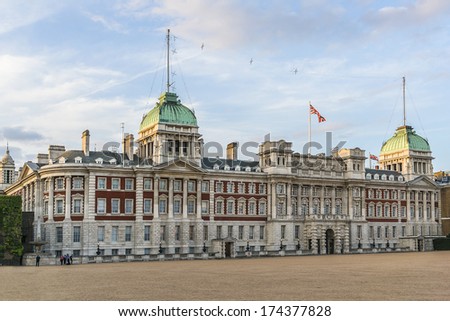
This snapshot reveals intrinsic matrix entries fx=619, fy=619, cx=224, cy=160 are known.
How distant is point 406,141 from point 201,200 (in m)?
46.8

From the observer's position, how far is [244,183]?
92375mm

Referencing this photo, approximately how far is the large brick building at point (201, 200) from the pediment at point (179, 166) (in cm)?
15

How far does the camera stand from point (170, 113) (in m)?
88.6

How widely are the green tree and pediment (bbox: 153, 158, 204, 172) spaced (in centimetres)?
1892

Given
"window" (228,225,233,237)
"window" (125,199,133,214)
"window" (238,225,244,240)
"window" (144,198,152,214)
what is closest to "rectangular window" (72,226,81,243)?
"window" (125,199,133,214)

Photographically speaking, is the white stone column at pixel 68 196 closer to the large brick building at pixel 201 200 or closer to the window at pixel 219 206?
the large brick building at pixel 201 200

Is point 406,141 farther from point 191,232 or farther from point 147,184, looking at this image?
point 147,184

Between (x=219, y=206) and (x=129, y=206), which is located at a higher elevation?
(x=219, y=206)

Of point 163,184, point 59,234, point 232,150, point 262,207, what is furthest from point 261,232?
point 59,234

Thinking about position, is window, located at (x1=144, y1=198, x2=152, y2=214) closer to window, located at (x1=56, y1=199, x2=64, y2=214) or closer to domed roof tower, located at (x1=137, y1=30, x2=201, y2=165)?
domed roof tower, located at (x1=137, y1=30, x2=201, y2=165)

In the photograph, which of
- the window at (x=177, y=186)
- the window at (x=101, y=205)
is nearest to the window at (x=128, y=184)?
the window at (x=101, y=205)

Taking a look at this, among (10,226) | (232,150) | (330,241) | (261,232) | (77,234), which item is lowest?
(330,241)

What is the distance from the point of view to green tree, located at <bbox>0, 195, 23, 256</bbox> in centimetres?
7106
